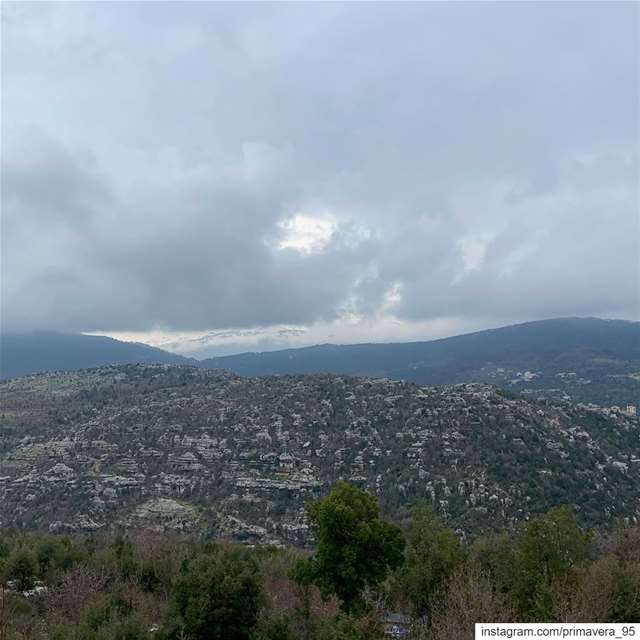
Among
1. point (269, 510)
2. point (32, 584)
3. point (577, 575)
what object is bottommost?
point (269, 510)

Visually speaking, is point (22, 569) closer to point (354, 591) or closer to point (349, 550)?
point (354, 591)

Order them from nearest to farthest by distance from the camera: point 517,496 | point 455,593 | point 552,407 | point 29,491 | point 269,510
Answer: point 455,593, point 517,496, point 269,510, point 29,491, point 552,407

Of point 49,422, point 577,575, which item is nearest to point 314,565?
point 577,575

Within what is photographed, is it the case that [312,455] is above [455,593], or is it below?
below

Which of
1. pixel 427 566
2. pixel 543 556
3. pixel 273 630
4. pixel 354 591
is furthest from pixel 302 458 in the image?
pixel 273 630

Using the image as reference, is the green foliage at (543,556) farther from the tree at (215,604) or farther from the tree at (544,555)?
the tree at (215,604)

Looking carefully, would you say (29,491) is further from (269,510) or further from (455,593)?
(455,593)
